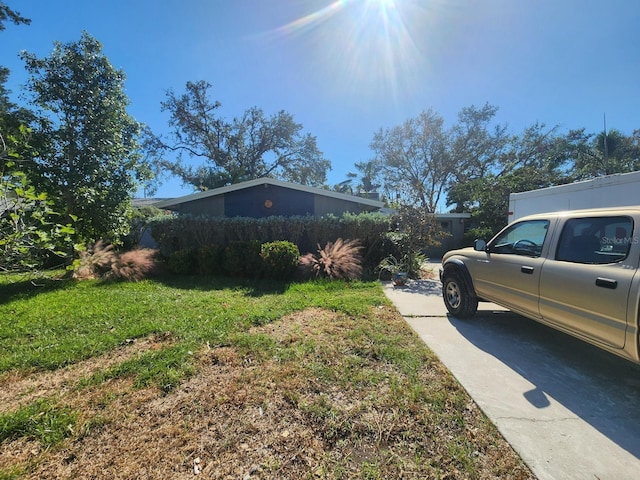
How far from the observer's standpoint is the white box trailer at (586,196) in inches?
193

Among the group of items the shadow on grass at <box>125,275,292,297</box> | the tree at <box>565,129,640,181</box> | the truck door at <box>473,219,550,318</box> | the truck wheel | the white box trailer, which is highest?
the tree at <box>565,129,640,181</box>

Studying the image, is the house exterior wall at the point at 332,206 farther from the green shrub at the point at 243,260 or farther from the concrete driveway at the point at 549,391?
the concrete driveway at the point at 549,391

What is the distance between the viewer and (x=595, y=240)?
2.72 meters

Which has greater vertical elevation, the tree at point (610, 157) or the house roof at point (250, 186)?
the tree at point (610, 157)

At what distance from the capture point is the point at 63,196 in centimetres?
734

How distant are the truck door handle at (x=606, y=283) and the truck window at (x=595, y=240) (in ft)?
0.68

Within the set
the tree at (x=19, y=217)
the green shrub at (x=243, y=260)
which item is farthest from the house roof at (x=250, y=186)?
the tree at (x=19, y=217)

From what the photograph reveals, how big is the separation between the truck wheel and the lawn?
1029 millimetres

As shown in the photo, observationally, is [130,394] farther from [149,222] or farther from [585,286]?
[149,222]

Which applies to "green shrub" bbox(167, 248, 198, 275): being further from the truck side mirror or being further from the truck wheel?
the truck side mirror

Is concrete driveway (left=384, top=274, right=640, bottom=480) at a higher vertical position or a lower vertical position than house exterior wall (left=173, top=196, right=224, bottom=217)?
lower

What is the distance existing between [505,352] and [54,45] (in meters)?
12.7

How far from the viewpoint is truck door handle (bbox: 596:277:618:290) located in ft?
7.57

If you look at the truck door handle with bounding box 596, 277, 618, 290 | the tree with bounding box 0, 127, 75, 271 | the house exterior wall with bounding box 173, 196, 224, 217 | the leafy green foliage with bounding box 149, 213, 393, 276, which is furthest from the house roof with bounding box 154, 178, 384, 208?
the truck door handle with bounding box 596, 277, 618, 290
